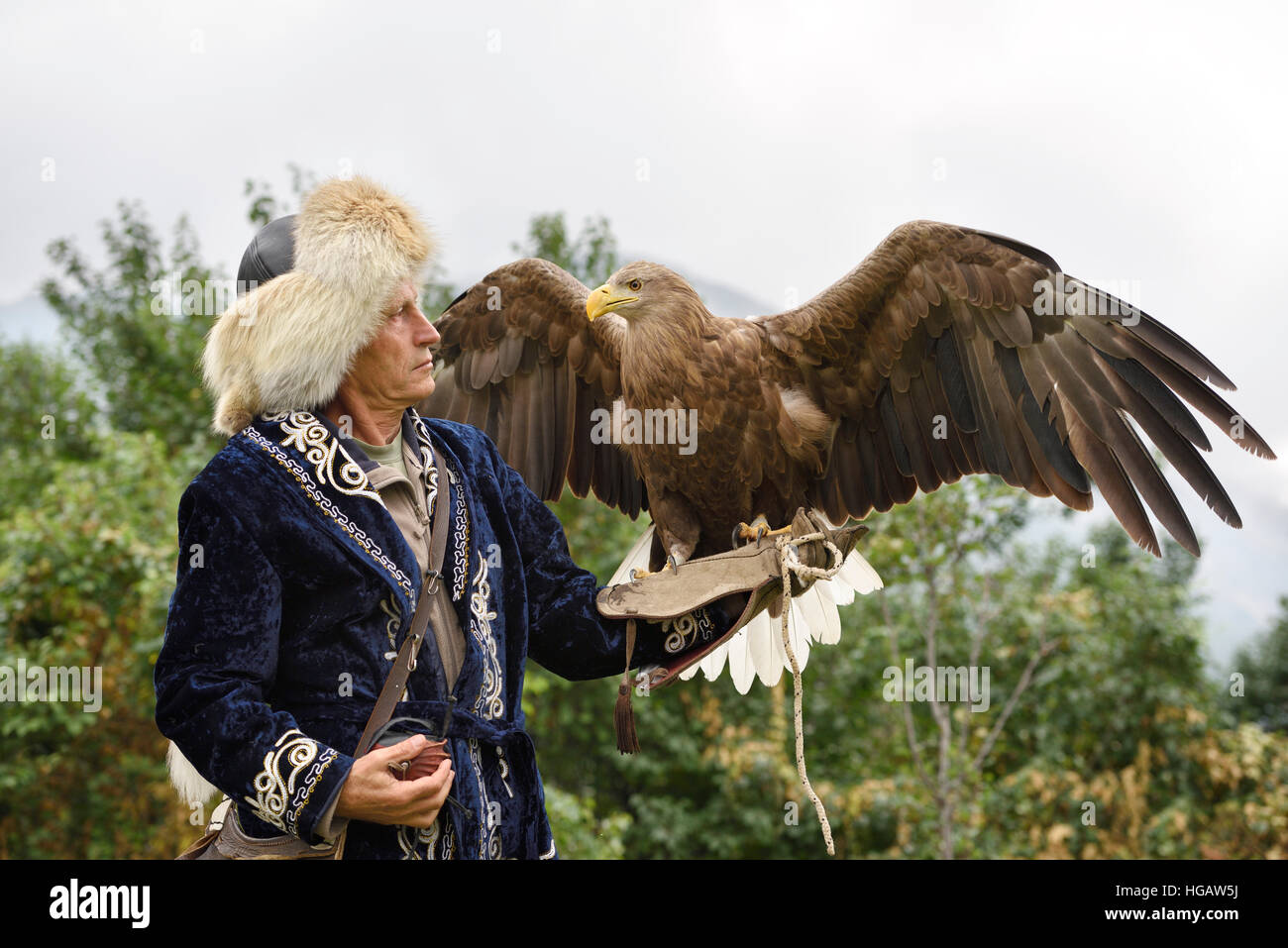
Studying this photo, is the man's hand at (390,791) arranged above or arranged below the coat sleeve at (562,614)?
below

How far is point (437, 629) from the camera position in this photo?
1.87 meters

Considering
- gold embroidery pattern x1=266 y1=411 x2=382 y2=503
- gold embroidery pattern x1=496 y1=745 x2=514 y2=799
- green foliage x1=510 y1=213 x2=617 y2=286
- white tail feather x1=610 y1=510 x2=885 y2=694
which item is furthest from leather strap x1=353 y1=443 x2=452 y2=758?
green foliage x1=510 y1=213 x2=617 y2=286

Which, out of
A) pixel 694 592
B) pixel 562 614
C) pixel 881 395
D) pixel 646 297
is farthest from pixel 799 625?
Result: pixel 562 614

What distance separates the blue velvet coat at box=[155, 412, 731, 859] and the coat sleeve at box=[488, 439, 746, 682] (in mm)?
106

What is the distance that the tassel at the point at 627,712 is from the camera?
2141 millimetres

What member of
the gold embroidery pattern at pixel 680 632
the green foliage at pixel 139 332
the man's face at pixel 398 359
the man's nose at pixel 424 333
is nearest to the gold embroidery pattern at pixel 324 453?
the man's face at pixel 398 359

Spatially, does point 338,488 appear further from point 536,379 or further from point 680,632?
point 536,379

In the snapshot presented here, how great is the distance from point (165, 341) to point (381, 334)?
22.6ft

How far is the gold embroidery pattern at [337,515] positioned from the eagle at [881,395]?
1196mm

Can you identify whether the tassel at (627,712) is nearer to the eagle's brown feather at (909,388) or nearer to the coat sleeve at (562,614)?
the coat sleeve at (562,614)

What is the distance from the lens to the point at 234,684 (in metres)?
1.65

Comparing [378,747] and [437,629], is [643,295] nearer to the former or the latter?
[437,629]

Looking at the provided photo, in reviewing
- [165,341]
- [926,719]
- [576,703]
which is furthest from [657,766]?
[165,341]

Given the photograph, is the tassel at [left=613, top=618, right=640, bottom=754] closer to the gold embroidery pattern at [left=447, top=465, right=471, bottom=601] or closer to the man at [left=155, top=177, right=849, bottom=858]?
the man at [left=155, top=177, right=849, bottom=858]
